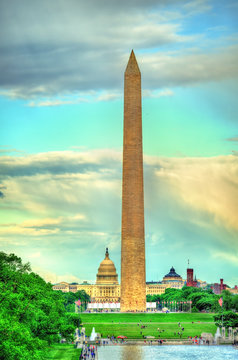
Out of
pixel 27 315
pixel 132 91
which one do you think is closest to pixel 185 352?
pixel 27 315

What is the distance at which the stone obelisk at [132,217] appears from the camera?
350 ft

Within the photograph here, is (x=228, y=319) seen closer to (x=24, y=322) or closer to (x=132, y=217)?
(x=132, y=217)

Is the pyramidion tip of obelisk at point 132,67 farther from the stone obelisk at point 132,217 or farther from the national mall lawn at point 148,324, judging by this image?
the national mall lawn at point 148,324

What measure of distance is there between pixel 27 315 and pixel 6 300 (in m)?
5.37

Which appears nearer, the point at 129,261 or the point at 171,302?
the point at 129,261

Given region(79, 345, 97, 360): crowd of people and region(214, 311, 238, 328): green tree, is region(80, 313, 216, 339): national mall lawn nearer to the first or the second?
region(214, 311, 238, 328): green tree

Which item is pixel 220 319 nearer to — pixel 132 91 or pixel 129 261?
pixel 129 261

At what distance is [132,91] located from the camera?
4274 inches

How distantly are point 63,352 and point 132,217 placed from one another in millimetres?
47582

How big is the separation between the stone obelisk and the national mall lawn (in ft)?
20.7

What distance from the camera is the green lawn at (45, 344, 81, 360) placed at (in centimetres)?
5509

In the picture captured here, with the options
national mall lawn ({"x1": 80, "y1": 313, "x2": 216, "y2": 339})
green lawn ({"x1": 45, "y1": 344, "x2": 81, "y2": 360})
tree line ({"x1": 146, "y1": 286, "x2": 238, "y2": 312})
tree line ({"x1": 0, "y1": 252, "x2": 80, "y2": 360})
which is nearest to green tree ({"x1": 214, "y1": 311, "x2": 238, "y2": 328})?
national mall lawn ({"x1": 80, "y1": 313, "x2": 216, "y2": 339})

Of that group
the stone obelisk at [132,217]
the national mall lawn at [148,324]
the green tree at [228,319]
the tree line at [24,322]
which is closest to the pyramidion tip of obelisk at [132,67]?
the stone obelisk at [132,217]

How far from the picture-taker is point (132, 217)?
349 feet
